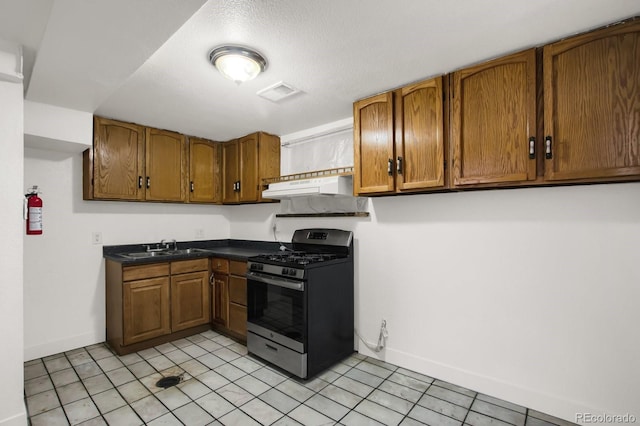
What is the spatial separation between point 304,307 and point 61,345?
2.45m

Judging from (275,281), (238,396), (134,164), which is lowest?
(238,396)

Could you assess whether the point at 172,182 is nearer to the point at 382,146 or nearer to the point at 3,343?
the point at 3,343

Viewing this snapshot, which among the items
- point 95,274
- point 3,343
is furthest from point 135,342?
point 3,343

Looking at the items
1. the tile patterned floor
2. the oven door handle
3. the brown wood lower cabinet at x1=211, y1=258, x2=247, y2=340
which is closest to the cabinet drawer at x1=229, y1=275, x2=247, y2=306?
the brown wood lower cabinet at x1=211, y1=258, x2=247, y2=340

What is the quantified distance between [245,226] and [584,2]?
3704 mm

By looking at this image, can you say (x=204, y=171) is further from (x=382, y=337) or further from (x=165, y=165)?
(x=382, y=337)

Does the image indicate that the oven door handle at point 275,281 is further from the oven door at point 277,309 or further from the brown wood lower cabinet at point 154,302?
the brown wood lower cabinet at point 154,302

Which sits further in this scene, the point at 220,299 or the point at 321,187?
the point at 220,299

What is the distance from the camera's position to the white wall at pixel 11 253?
1772mm

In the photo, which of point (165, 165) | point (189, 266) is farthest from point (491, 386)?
point (165, 165)

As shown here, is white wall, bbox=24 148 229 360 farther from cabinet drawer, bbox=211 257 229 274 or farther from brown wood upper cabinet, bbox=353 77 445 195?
brown wood upper cabinet, bbox=353 77 445 195

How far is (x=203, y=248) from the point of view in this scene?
4.01 m

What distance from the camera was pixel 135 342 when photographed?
286cm

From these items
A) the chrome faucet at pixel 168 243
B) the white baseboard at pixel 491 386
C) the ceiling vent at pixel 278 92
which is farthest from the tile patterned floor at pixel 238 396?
the ceiling vent at pixel 278 92
